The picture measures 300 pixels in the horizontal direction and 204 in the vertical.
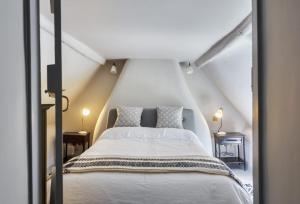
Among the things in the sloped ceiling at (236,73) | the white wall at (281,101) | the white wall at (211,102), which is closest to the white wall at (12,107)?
the white wall at (281,101)

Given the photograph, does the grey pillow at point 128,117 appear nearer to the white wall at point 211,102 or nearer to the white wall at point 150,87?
the white wall at point 150,87

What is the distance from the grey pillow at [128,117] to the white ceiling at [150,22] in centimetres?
109

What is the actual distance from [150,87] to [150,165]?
266 centimetres

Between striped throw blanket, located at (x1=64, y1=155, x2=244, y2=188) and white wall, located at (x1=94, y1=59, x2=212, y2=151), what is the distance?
2.25 meters

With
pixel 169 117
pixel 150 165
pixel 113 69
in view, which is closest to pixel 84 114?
pixel 113 69

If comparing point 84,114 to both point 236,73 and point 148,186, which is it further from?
point 148,186

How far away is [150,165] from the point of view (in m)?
2.78

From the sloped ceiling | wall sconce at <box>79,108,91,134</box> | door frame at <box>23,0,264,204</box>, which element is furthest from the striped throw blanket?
wall sconce at <box>79,108,91,134</box>

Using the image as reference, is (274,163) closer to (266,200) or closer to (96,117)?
(266,200)

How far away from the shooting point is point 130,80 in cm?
527

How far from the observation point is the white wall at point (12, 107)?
0.90 meters

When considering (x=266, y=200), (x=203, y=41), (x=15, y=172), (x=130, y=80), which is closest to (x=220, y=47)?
(x=203, y=41)

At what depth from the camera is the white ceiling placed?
2.35 meters

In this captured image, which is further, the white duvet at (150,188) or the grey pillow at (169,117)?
the grey pillow at (169,117)
